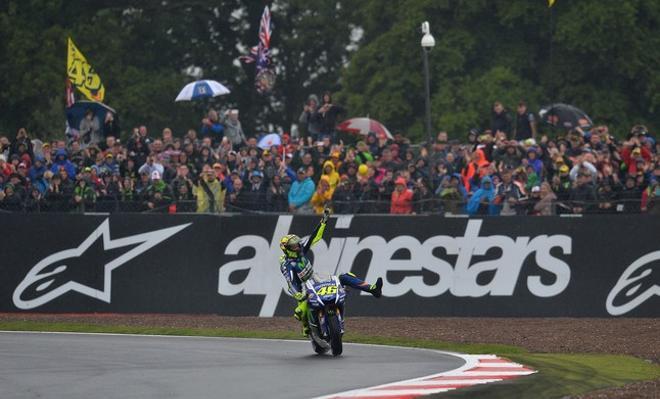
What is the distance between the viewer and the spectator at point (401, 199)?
2534 cm

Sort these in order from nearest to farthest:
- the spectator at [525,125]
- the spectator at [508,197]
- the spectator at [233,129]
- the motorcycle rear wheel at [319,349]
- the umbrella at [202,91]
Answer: the motorcycle rear wheel at [319,349] → the spectator at [508,197] → the spectator at [525,125] → the spectator at [233,129] → the umbrella at [202,91]

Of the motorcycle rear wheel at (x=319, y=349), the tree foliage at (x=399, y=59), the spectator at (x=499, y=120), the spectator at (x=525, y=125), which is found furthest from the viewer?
the tree foliage at (x=399, y=59)

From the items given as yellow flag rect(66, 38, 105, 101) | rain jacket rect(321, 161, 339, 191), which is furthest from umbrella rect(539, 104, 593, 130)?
yellow flag rect(66, 38, 105, 101)

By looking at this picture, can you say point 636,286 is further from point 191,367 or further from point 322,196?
point 191,367

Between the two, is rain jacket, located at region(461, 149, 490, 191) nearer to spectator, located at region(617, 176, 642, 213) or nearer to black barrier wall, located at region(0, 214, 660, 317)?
black barrier wall, located at region(0, 214, 660, 317)

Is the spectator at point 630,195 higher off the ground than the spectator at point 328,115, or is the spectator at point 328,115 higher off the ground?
the spectator at point 328,115

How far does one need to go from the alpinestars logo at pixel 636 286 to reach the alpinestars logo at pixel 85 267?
8367mm

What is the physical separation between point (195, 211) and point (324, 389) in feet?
40.2

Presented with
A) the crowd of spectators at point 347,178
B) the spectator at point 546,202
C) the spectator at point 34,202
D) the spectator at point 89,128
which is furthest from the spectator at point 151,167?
the spectator at point 546,202

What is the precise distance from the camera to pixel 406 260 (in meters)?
25.5

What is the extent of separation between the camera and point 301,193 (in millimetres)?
26188

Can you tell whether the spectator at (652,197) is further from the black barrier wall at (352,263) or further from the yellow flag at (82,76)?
the yellow flag at (82,76)

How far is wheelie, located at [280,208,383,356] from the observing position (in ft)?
60.8

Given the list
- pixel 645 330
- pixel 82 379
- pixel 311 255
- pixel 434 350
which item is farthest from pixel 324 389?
pixel 311 255
